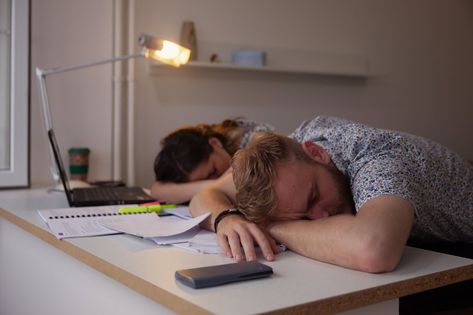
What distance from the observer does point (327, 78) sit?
329 centimetres

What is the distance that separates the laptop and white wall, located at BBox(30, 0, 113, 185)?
0.43m

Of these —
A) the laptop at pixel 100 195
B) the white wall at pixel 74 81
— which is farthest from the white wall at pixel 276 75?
the laptop at pixel 100 195

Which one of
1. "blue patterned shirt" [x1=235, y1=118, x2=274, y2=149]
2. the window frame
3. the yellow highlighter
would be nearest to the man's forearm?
the yellow highlighter

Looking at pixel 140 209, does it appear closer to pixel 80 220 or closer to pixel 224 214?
pixel 80 220

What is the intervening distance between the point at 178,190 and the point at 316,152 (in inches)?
31.8

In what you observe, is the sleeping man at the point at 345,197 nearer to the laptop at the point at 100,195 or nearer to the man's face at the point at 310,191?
the man's face at the point at 310,191

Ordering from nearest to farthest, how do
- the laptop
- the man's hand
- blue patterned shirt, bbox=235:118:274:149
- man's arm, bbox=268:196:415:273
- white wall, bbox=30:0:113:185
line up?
man's arm, bbox=268:196:415:273
the man's hand
the laptop
blue patterned shirt, bbox=235:118:274:149
white wall, bbox=30:0:113:185

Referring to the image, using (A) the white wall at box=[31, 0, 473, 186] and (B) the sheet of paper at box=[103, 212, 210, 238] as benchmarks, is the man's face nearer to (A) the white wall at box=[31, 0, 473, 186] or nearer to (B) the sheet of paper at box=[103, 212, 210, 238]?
(B) the sheet of paper at box=[103, 212, 210, 238]

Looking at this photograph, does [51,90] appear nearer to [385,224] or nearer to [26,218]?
[26,218]

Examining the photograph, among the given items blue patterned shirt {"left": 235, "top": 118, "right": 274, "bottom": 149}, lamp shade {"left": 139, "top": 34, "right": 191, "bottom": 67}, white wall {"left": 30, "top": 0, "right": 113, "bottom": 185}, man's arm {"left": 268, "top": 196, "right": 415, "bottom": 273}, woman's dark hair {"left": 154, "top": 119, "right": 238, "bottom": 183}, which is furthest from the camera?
white wall {"left": 30, "top": 0, "right": 113, "bottom": 185}

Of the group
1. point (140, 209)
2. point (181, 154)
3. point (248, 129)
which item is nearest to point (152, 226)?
point (140, 209)

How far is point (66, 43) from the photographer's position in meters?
2.42

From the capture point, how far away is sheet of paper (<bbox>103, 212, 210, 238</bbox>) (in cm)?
126

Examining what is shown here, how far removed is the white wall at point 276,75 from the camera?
2443mm
